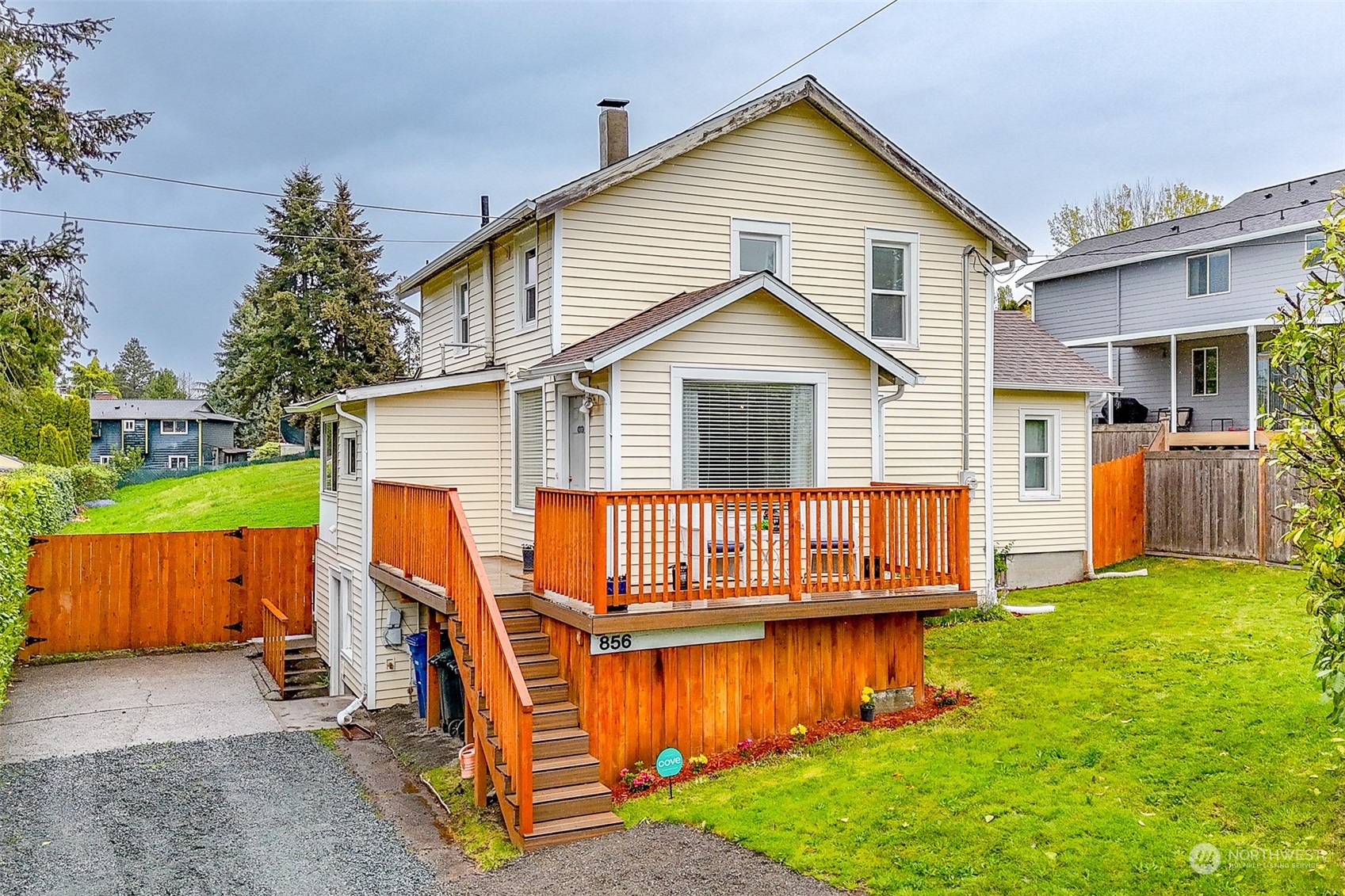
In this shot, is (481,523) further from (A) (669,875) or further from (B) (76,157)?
(B) (76,157)

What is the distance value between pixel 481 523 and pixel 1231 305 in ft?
60.9

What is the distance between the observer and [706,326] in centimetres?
1036

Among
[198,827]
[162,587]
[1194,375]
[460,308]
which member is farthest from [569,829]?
[1194,375]

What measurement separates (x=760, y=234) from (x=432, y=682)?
6935 mm

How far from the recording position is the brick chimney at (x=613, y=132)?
12961 millimetres

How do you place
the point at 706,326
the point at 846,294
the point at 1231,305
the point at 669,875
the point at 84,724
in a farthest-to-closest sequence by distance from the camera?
the point at 1231,305, the point at 846,294, the point at 84,724, the point at 706,326, the point at 669,875

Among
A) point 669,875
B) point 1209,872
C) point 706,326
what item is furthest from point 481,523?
point 1209,872

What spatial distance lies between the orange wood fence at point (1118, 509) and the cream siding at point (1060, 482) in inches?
28.2

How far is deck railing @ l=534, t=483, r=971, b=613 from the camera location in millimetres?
8305

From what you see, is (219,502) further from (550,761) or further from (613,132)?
(550,761)

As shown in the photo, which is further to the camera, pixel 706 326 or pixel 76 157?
pixel 76 157

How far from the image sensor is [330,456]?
51.6ft

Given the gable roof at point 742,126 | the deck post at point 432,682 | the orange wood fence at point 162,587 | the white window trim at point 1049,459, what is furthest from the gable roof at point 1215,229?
the orange wood fence at point 162,587

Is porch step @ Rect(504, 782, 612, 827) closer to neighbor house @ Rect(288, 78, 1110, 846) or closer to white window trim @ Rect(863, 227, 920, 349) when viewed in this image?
neighbor house @ Rect(288, 78, 1110, 846)
